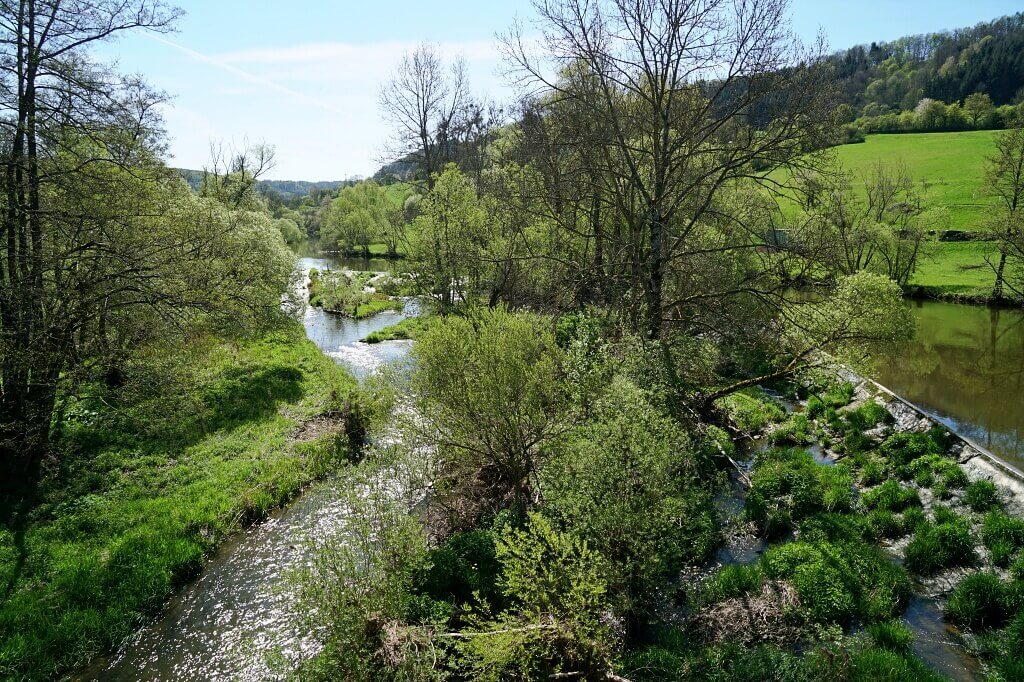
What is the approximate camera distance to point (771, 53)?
14883 millimetres

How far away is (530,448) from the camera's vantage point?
12.7m

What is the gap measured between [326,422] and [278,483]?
4372mm

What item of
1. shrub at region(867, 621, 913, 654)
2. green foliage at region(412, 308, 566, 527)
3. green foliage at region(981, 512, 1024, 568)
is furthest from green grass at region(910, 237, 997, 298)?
green foliage at region(412, 308, 566, 527)

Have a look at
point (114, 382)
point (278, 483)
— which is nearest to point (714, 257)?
point (278, 483)

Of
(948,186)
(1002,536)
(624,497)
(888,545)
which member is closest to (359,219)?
(948,186)

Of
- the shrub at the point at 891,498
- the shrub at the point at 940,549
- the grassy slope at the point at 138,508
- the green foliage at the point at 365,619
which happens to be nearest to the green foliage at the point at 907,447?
the shrub at the point at 891,498

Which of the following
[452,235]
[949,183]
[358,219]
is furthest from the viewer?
[358,219]

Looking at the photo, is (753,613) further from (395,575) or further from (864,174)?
(864,174)

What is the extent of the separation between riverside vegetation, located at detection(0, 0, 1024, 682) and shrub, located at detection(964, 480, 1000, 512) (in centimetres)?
7

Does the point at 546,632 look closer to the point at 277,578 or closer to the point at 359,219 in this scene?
the point at 277,578

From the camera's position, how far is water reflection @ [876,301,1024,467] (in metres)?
18.5

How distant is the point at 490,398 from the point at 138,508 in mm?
9773

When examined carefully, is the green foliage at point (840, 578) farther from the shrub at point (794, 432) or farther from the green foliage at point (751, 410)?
the green foliage at point (751, 410)

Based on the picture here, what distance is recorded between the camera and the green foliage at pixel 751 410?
60.9 feet
